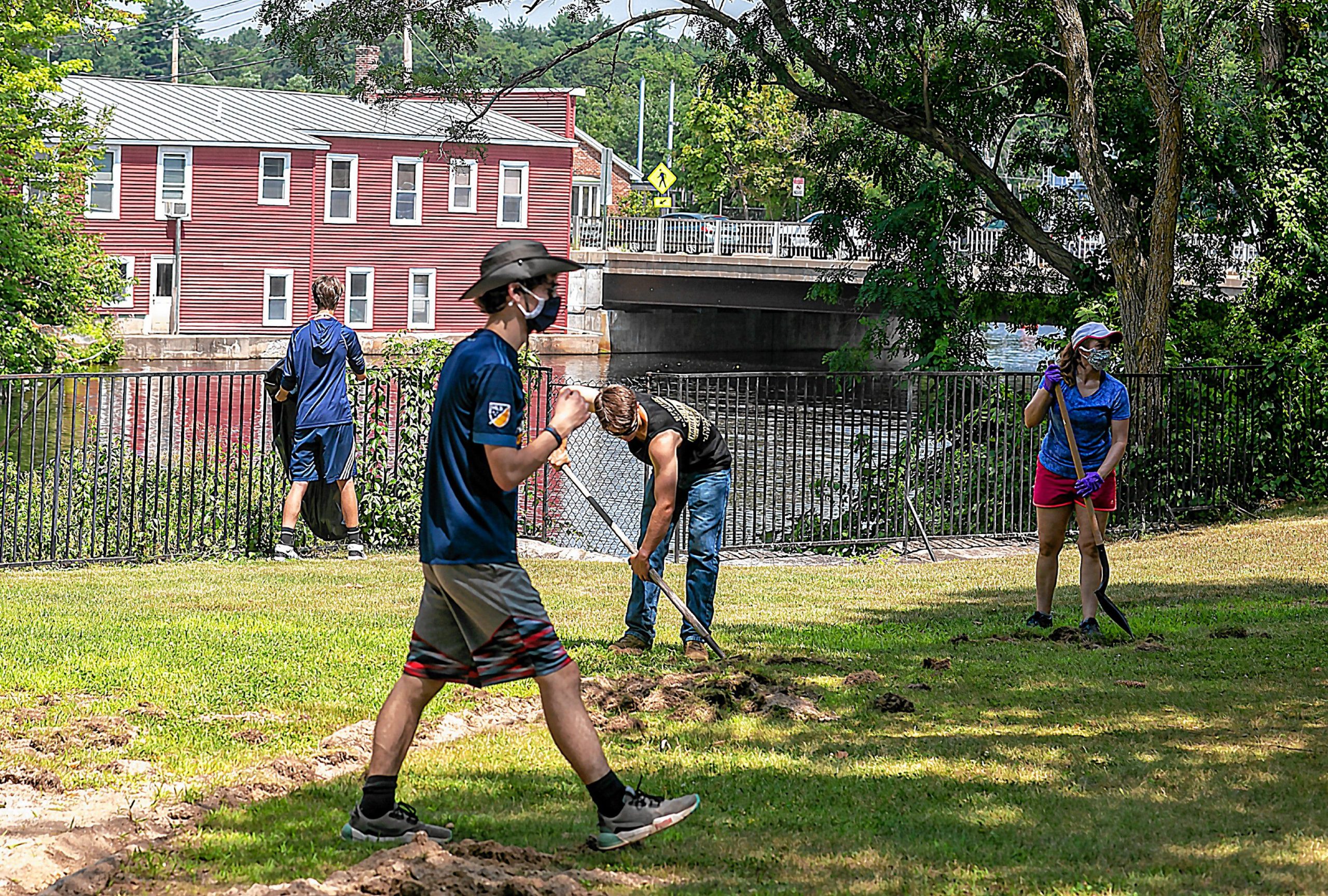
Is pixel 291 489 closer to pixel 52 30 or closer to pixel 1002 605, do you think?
pixel 1002 605

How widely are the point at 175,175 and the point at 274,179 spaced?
10.4 ft

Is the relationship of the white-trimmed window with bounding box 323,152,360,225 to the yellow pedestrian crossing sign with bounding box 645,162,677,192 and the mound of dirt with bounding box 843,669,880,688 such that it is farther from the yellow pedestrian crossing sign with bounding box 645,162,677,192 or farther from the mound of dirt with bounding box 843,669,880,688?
the mound of dirt with bounding box 843,669,880,688

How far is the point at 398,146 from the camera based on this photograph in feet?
167

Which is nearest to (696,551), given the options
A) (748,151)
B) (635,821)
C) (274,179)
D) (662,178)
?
(635,821)

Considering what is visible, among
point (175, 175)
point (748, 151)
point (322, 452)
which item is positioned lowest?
point (322, 452)

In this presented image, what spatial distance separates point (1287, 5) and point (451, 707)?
10.9 metres

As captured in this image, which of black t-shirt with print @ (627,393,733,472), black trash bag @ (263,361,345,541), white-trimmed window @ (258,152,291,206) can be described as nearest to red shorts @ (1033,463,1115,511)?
black t-shirt with print @ (627,393,733,472)

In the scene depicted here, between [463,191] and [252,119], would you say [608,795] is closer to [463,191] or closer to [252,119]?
[463,191]

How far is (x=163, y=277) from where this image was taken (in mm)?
47938

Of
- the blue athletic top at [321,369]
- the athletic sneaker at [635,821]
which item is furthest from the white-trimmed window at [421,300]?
the athletic sneaker at [635,821]

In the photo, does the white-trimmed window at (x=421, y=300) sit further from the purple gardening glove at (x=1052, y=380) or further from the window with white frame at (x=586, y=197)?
the purple gardening glove at (x=1052, y=380)

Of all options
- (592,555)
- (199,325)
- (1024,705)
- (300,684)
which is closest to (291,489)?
(592,555)

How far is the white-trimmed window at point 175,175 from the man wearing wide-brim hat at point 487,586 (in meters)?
46.1

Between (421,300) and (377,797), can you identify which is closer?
(377,797)
